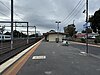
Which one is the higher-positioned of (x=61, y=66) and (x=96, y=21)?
(x=96, y=21)

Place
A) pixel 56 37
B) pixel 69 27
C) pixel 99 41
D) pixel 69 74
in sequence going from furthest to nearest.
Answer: pixel 69 27, pixel 56 37, pixel 99 41, pixel 69 74

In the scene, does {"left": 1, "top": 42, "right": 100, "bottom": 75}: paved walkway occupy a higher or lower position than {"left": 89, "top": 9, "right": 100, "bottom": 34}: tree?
lower

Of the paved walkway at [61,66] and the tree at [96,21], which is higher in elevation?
the tree at [96,21]

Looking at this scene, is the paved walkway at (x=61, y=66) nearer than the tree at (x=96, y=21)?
Yes

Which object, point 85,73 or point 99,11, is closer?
point 85,73

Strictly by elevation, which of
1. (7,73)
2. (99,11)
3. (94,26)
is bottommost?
(7,73)

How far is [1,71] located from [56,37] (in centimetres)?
8371

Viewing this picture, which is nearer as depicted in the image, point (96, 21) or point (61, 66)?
point (61, 66)

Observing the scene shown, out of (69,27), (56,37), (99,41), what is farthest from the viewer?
(69,27)

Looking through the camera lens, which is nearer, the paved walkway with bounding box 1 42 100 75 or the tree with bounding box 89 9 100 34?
the paved walkway with bounding box 1 42 100 75

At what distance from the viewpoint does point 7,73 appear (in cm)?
1099

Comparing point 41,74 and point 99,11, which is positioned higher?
point 99,11

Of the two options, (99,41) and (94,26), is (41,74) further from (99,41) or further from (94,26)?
(94,26)

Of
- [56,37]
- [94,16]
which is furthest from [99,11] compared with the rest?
[56,37]
